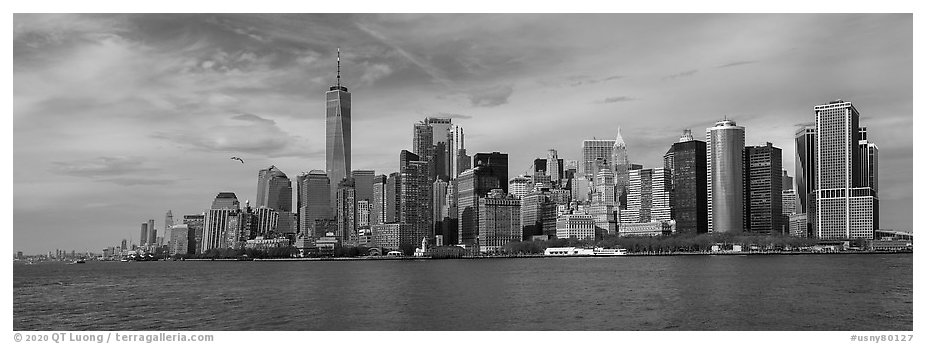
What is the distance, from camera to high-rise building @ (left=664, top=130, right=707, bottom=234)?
343 ft

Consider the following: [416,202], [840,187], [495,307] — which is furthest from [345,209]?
[495,307]

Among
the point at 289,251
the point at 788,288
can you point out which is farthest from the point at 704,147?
the point at 788,288

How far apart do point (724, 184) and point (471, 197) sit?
3177 cm

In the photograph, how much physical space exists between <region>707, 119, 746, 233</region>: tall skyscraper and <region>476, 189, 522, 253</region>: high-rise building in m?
23.7

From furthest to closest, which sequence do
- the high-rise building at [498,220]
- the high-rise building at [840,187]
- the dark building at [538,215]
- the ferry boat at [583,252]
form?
the dark building at [538,215], the high-rise building at [498,220], the ferry boat at [583,252], the high-rise building at [840,187]

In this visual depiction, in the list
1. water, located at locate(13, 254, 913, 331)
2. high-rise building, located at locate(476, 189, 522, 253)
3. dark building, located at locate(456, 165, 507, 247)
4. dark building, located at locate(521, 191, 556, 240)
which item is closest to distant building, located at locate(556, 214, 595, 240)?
dark building, located at locate(521, 191, 556, 240)

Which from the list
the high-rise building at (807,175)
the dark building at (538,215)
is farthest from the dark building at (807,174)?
the dark building at (538,215)

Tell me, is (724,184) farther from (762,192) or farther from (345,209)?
(345,209)

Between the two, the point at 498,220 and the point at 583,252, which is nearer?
the point at 583,252

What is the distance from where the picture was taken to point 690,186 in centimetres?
10756

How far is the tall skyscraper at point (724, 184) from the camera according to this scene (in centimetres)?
9905

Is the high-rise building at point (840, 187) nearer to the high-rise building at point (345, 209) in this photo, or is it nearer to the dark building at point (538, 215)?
the dark building at point (538, 215)

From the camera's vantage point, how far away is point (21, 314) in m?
21.2

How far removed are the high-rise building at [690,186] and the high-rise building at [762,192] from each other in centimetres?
554
